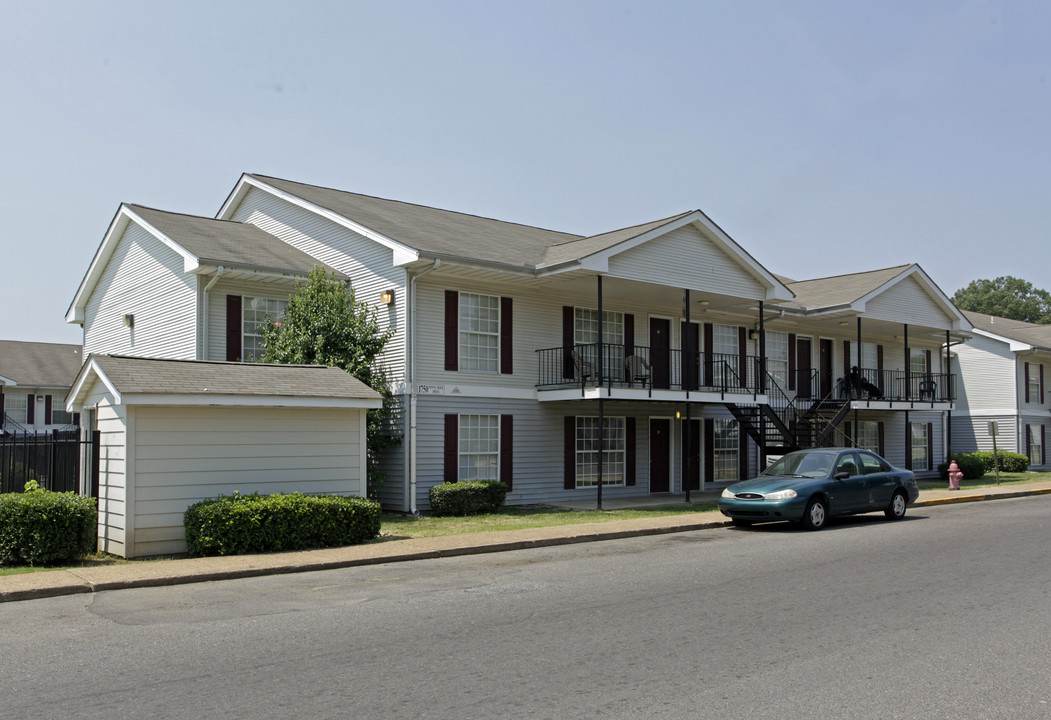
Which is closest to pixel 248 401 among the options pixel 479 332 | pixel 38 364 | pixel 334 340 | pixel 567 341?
pixel 334 340

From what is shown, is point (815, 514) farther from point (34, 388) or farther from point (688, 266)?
point (34, 388)

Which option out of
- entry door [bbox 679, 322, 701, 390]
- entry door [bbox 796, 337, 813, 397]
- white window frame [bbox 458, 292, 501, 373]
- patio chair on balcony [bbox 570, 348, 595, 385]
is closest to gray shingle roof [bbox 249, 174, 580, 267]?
white window frame [bbox 458, 292, 501, 373]

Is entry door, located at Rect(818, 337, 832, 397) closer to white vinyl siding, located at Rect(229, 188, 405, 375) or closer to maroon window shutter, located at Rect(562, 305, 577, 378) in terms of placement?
maroon window shutter, located at Rect(562, 305, 577, 378)

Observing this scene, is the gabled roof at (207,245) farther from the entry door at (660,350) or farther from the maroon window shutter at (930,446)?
the maroon window shutter at (930,446)

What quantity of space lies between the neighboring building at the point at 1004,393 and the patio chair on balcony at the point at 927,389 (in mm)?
6950

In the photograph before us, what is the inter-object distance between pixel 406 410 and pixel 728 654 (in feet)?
43.7

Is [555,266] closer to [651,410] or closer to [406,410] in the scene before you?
[406,410]

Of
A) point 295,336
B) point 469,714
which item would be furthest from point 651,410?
point 469,714

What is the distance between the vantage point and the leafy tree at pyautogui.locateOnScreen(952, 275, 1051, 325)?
8262cm

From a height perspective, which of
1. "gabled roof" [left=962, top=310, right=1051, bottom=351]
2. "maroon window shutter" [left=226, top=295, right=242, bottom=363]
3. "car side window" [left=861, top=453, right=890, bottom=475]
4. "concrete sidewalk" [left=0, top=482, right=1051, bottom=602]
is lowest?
"concrete sidewalk" [left=0, top=482, right=1051, bottom=602]

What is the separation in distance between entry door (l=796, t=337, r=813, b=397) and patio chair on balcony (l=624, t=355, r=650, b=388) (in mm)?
8337

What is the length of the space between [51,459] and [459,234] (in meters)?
11.0

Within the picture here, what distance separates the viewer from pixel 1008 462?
119 feet

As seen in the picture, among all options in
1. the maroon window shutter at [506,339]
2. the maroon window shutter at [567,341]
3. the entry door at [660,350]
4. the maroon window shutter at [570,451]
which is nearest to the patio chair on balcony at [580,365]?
the maroon window shutter at [567,341]
